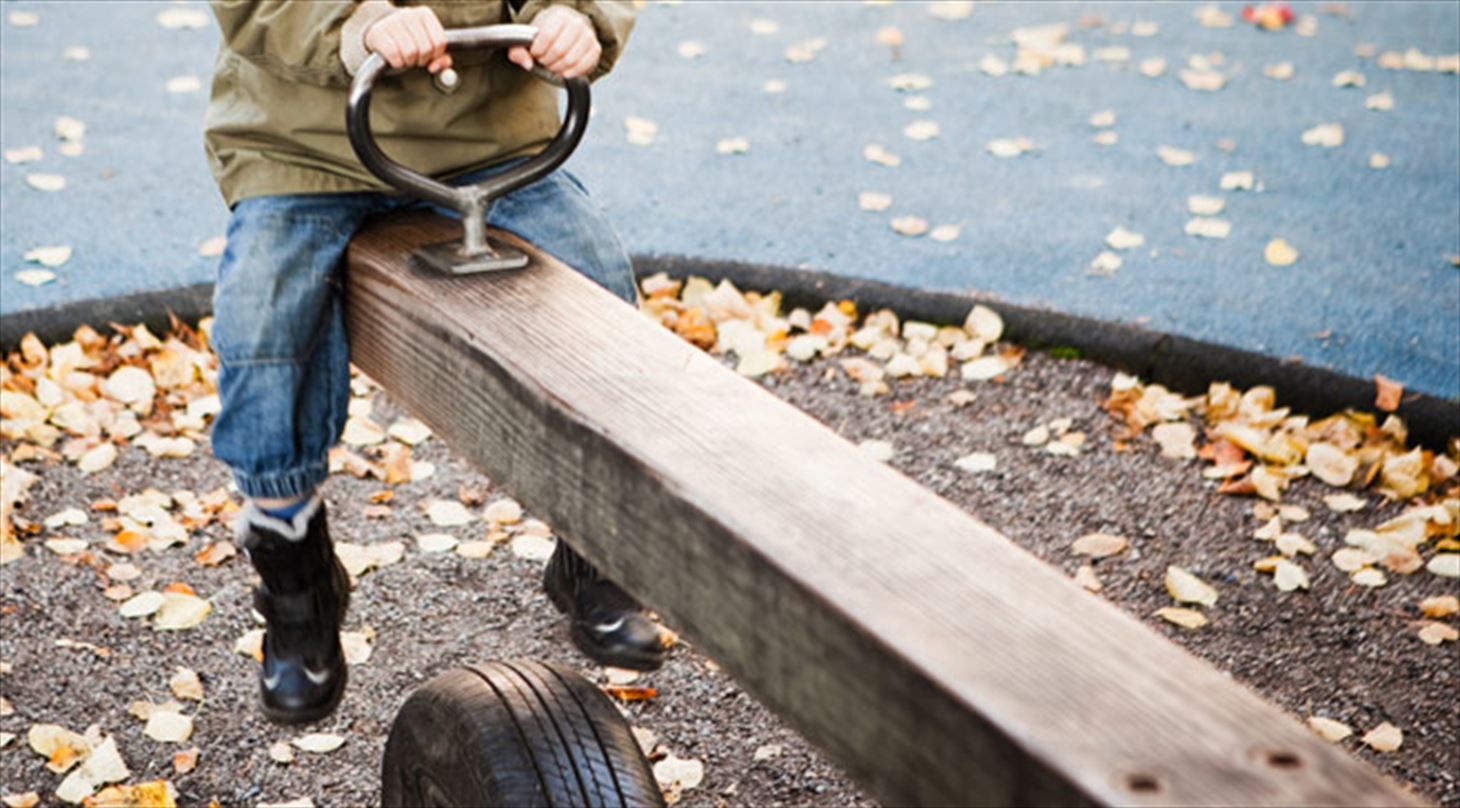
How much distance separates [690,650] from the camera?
3283mm

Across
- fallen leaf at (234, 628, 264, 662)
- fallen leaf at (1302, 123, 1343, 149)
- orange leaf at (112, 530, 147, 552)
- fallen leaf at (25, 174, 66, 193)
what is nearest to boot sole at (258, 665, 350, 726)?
fallen leaf at (234, 628, 264, 662)

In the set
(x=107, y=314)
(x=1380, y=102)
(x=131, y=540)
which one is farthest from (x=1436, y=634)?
(x=1380, y=102)

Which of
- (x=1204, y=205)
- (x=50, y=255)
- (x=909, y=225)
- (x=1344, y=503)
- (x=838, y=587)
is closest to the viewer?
(x=838, y=587)

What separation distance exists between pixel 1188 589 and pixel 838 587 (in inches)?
90.4

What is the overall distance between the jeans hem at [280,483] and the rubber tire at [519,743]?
372 millimetres

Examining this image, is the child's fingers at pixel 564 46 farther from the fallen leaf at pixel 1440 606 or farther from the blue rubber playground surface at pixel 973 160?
the blue rubber playground surface at pixel 973 160

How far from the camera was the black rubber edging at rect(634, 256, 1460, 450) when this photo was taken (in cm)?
399

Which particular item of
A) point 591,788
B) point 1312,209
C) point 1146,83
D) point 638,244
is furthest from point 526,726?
point 1146,83

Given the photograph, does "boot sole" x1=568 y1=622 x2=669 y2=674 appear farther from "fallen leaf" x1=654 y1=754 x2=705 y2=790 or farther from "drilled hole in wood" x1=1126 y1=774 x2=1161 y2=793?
"drilled hole in wood" x1=1126 y1=774 x2=1161 y2=793

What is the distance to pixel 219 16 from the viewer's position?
2.17m

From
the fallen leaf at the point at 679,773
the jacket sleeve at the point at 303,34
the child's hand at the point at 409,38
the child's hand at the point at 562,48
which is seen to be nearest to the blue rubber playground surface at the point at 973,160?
the fallen leaf at the point at 679,773

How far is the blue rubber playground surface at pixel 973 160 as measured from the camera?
4.65 metres

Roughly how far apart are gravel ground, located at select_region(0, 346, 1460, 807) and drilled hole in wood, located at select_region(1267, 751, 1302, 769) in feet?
6.01

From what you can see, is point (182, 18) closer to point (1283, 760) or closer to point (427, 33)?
point (427, 33)
